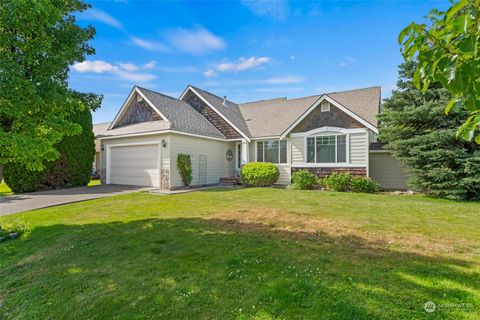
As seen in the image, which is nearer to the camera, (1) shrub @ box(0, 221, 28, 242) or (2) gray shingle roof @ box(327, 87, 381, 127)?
(1) shrub @ box(0, 221, 28, 242)

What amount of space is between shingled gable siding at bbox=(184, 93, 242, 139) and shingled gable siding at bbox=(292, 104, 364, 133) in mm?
4346

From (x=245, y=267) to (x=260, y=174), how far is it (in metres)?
11.3

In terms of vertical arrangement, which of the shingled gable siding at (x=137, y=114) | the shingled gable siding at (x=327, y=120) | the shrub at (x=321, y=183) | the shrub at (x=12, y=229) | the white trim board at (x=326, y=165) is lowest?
the shrub at (x=12, y=229)

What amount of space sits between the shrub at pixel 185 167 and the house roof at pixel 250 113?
4.99 ft

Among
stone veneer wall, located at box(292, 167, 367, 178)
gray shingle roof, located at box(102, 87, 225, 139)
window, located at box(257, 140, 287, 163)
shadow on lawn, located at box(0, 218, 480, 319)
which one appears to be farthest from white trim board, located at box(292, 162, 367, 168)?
shadow on lawn, located at box(0, 218, 480, 319)

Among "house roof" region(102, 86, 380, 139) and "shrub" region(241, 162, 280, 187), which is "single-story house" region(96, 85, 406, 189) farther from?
"shrub" region(241, 162, 280, 187)

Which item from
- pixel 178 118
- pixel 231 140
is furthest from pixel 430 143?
pixel 178 118

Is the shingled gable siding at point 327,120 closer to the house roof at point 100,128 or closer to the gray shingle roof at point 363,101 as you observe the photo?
the gray shingle roof at point 363,101

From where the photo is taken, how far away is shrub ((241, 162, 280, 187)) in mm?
15180

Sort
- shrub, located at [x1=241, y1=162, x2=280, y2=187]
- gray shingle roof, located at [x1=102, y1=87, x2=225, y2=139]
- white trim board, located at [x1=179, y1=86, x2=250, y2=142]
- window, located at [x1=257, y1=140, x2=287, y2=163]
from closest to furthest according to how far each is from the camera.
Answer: gray shingle roof, located at [x1=102, y1=87, x2=225, y2=139], shrub, located at [x1=241, y1=162, x2=280, y2=187], window, located at [x1=257, y1=140, x2=287, y2=163], white trim board, located at [x1=179, y1=86, x2=250, y2=142]

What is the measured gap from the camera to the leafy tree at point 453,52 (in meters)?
1.22

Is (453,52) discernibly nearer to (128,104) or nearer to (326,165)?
(326,165)

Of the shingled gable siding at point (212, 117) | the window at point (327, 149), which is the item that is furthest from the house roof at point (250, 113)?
the window at point (327, 149)

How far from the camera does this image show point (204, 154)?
16.1 meters
